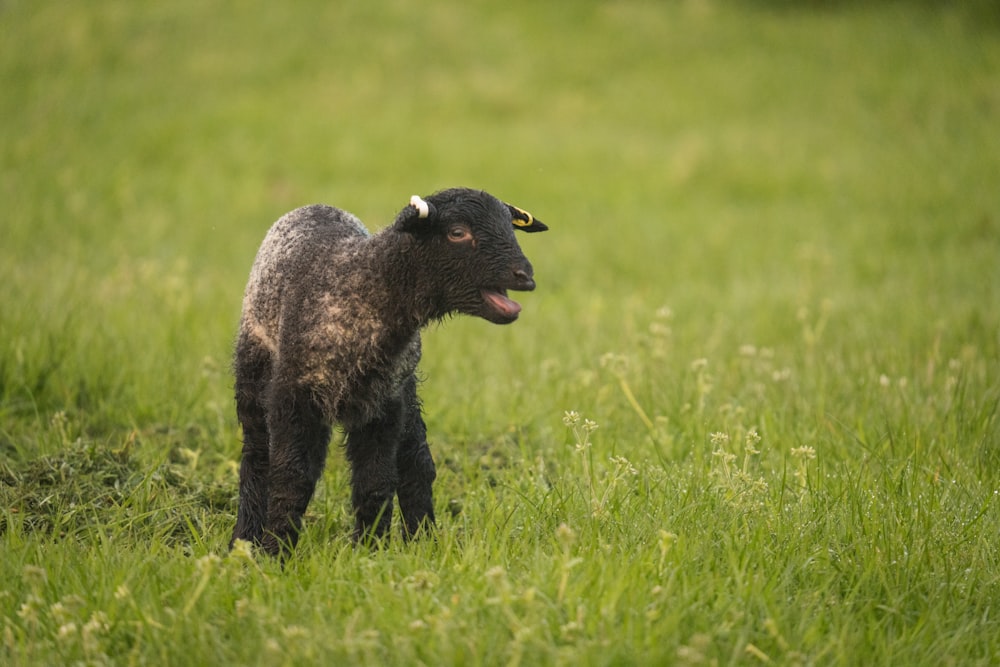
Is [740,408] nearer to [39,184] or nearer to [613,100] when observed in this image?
[39,184]

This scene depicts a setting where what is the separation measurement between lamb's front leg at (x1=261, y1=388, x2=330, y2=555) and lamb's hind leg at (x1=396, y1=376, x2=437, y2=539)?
0.40 m

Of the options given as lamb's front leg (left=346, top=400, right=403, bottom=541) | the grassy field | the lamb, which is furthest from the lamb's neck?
the grassy field

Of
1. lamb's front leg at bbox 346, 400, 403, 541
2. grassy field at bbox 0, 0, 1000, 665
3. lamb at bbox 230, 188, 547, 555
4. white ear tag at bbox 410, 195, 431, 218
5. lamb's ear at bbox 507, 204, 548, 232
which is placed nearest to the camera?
grassy field at bbox 0, 0, 1000, 665

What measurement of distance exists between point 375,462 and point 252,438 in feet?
2.13

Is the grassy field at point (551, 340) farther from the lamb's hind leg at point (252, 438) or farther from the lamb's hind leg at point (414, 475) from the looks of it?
the lamb's hind leg at point (252, 438)

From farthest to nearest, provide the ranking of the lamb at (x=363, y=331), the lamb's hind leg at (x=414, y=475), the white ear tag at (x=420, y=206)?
1. the lamb's hind leg at (x=414, y=475)
2. the lamb at (x=363, y=331)
3. the white ear tag at (x=420, y=206)

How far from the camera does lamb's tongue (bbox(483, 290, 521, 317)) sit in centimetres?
422

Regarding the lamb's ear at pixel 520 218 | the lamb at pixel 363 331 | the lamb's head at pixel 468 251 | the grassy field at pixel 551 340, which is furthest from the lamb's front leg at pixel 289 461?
the lamb's ear at pixel 520 218

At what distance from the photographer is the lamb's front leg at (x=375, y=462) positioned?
→ 4598 millimetres

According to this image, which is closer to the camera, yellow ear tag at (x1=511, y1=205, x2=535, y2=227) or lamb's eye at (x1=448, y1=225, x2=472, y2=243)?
lamb's eye at (x1=448, y1=225, x2=472, y2=243)

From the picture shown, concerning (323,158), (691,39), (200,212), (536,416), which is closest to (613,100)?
(691,39)

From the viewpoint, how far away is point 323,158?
1608cm

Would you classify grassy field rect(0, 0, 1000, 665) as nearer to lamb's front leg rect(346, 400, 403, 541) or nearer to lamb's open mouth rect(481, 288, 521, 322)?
lamb's front leg rect(346, 400, 403, 541)

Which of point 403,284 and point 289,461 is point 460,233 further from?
point 289,461
